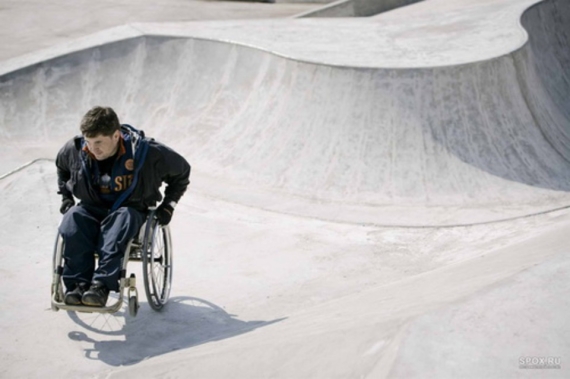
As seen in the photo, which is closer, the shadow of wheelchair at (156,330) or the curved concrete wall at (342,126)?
the shadow of wheelchair at (156,330)

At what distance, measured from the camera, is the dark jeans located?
17.8 feet

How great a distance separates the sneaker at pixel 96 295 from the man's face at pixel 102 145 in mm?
837

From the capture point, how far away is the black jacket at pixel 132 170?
5.67 metres

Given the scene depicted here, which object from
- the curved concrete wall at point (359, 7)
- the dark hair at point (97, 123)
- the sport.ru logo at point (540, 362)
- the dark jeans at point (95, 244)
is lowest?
the dark jeans at point (95, 244)

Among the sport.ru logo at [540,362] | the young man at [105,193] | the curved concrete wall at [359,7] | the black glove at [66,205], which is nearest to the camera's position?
the sport.ru logo at [540,362]

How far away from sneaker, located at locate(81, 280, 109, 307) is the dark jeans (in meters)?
0.04

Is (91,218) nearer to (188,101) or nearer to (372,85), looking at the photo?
(372,85)

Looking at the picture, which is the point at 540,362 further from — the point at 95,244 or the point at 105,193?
the point at 105,193

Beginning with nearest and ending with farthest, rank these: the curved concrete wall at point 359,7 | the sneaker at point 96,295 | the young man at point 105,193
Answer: the sneaker at point 96,295, the young man at point 105,193, the curved concrete wall at point 359,7

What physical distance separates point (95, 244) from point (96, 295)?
0.38m

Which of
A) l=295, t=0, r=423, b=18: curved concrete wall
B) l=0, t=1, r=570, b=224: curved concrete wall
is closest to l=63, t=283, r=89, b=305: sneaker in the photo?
l=0, t=1, r=570, b=224: curved concrete wall

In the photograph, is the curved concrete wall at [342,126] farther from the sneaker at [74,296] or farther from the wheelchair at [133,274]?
the sneaker at [74,296]

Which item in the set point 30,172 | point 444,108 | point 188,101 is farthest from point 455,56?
point 30,172

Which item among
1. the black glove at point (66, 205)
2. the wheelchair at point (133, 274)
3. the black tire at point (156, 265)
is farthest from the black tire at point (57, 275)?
the black tire at point (156, 265)
